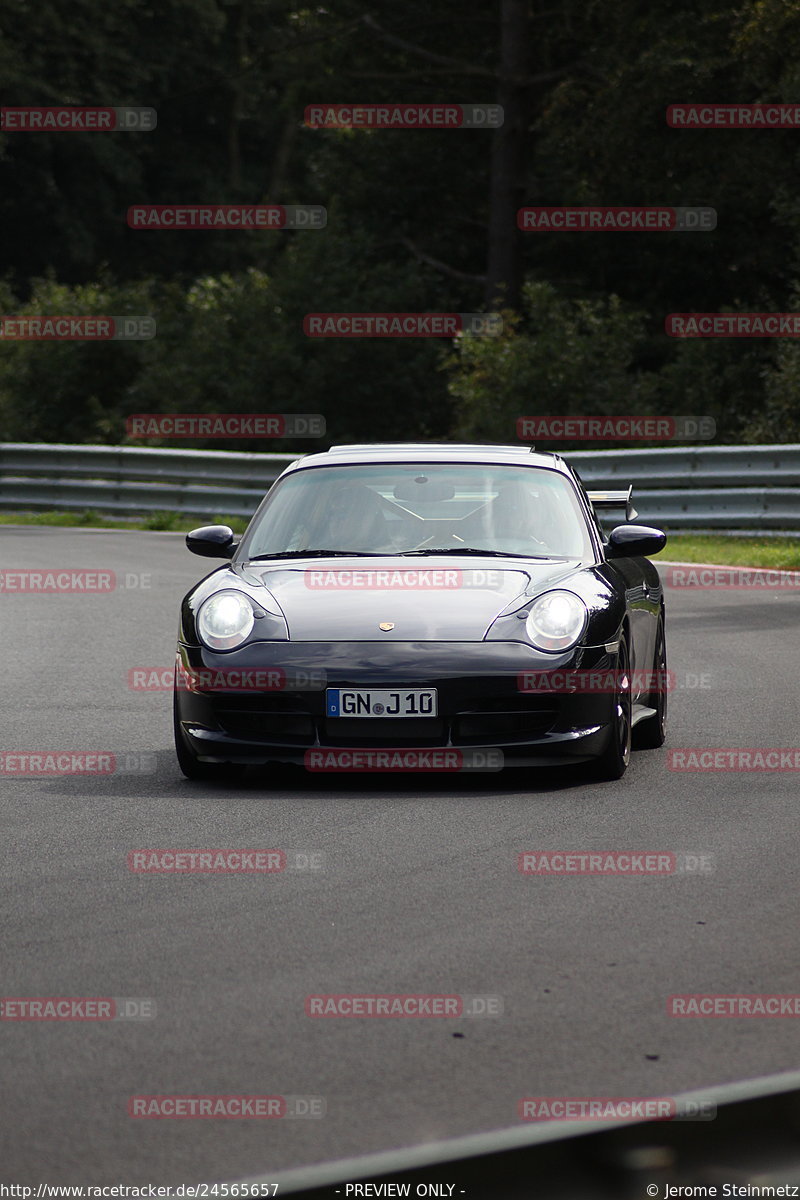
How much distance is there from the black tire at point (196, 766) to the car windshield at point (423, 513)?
107 cm

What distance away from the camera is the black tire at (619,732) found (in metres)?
8.41

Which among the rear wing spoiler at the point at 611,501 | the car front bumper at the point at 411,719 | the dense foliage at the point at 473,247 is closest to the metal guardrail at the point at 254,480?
the dense foliage at the point at 473,247

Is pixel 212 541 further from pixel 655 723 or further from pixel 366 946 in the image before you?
pixel 366 946

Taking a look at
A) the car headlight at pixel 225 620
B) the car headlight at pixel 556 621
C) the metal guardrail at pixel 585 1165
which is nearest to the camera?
the metal guardrail at pixel 585 1165

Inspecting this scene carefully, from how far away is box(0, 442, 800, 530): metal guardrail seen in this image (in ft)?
68.8

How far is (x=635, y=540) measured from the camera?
9.16 metres

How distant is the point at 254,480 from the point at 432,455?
→ 14809mm

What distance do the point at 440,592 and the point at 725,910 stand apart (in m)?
2.78

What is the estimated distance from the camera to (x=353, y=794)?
8.16 metres

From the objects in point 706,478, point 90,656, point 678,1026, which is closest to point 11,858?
point 678,1026

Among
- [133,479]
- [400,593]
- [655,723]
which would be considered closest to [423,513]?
Answer: [400,593]

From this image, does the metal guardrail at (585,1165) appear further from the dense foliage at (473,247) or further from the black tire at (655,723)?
the dense foliage at (473,247)

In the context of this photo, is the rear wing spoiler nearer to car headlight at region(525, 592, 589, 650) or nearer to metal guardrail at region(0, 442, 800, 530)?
car headlight at region(525, 592, 589, 650)

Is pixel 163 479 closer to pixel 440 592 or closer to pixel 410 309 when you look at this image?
pixel 410 309
